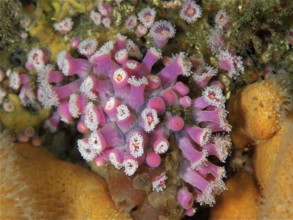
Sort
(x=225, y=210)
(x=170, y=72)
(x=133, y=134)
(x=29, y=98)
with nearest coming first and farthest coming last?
(x=133, y=134) → (x=170, y=72) → (x=225, y=210) → (x=29, y=98)

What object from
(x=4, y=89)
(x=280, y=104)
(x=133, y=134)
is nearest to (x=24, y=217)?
(x=133, y=134)

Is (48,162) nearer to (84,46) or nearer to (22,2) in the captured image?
(84,46)

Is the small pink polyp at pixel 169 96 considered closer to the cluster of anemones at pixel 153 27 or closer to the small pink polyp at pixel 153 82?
the small pink polyp at pixel 153 82

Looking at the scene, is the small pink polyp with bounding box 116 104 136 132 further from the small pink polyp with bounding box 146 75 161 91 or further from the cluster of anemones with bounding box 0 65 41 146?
the cluster of anemones with bounding box 0 65 41 146

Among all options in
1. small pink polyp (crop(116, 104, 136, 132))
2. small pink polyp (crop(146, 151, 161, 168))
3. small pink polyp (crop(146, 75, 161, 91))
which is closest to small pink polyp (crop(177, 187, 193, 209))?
small pink polyp (crop(146, 151, 161, 168))

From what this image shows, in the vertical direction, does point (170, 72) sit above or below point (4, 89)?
above

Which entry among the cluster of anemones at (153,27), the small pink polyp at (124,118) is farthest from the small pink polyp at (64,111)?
the cluster of anemones at (153,27)

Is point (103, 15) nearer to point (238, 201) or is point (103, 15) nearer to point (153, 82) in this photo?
point (153, 82)
